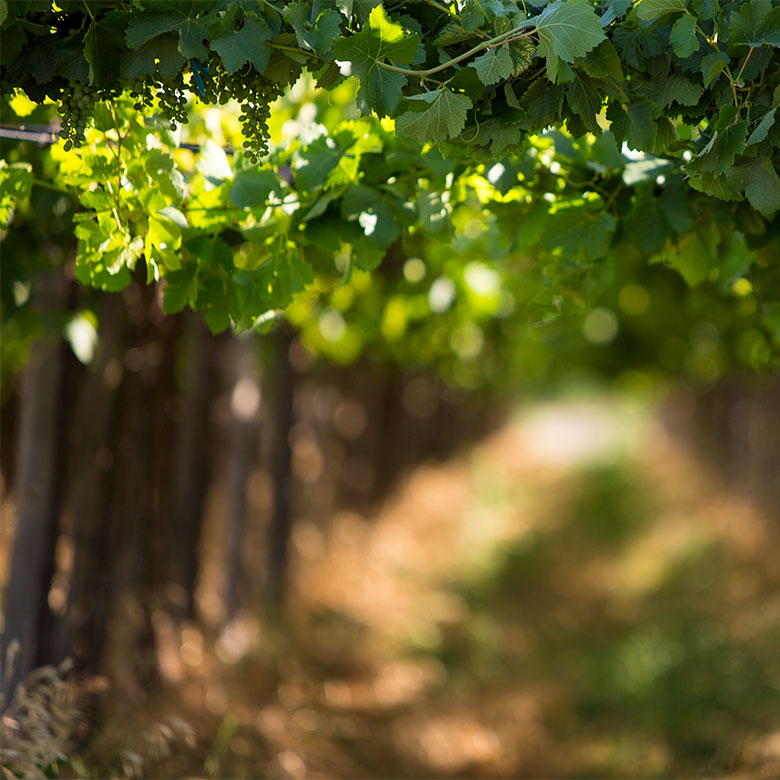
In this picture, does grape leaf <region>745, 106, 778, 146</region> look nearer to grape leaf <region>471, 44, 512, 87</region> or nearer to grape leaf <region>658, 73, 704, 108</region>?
grape leaf <region>658, 73, 704, 108</region>

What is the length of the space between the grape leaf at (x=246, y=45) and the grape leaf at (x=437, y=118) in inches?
14.1

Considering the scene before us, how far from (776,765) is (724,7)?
3991mm

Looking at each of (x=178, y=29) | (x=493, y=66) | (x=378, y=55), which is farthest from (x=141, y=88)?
(x=493, y=66)

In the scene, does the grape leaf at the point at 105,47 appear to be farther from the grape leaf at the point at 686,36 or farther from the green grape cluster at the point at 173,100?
the grape leaf at the point at 686,36

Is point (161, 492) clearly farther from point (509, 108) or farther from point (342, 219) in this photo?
point (509, 108)

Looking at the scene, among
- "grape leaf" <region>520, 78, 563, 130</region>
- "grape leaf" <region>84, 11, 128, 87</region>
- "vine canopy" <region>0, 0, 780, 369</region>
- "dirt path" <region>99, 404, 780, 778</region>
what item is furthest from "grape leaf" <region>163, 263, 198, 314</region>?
"dirt path" <region>99, 404, 780, 778</region>

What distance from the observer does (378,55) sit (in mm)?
2191

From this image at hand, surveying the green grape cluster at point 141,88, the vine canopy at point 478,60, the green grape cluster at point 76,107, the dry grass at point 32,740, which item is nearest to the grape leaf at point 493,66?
the vine canopy at point 478,60

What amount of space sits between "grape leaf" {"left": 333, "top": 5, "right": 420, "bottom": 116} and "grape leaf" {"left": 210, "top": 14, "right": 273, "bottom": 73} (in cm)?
17

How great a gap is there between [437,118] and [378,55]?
0.20 meters

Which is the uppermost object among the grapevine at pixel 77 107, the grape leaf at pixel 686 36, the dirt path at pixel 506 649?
the grape leaf at pixel 686 36

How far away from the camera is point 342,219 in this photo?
117 inches

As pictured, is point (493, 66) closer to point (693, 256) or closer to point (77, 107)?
point (77, 107)

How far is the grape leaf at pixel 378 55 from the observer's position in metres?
2.15
